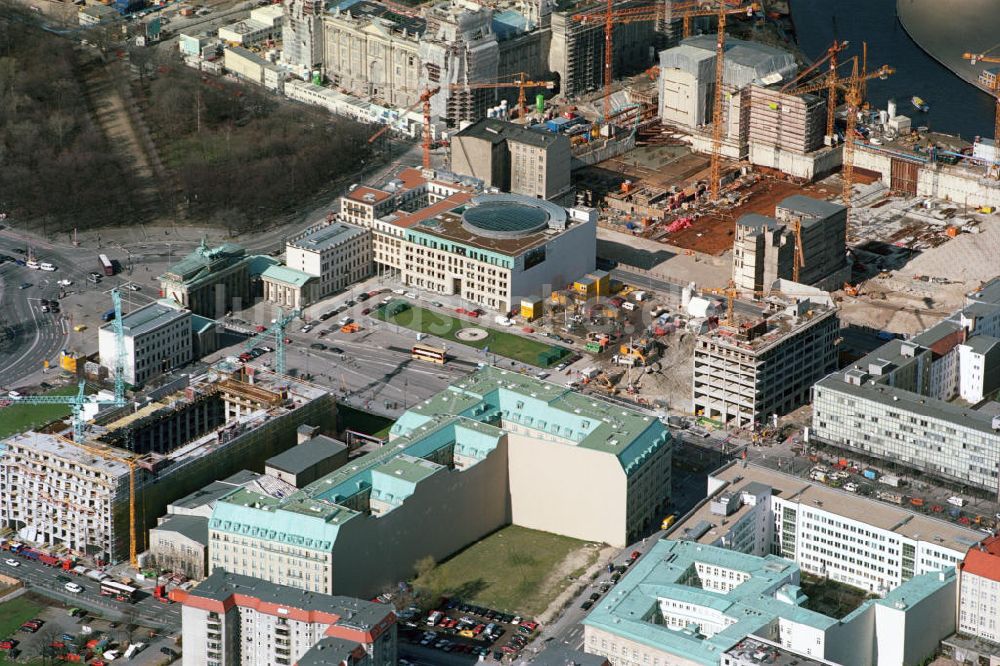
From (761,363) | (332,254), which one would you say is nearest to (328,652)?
(761,363)

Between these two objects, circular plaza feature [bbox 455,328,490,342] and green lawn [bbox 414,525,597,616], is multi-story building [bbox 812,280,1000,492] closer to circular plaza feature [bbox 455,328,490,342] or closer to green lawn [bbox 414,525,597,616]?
green lawn [bbox 414,525,597,616]

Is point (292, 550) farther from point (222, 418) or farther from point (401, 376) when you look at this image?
point (401, 376)

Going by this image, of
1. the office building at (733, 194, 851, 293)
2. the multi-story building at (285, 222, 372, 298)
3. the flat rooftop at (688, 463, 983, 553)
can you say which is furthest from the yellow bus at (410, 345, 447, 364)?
the flat rooftop at (688, 463, 983, 553)

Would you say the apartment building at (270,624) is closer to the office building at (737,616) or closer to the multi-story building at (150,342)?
the office building at (737,616)

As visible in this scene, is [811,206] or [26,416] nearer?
[26,416]

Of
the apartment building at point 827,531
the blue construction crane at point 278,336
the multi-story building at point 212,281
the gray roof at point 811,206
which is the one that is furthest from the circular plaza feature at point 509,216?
the apartment building at point 827,531

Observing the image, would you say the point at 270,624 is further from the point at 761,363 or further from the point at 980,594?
the point at 761,363
